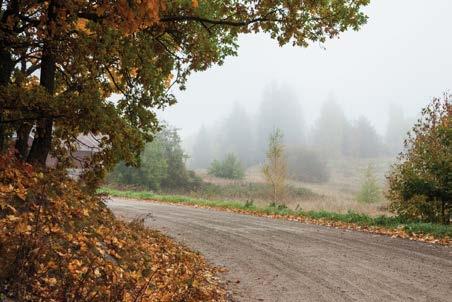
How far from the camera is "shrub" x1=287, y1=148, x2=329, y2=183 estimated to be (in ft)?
263

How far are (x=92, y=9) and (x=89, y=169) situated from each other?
370cm

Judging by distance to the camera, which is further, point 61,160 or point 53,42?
point 61,160

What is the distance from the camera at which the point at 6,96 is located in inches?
299

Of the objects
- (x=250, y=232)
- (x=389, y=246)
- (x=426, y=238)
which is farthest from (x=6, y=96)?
(x=426, y=238)

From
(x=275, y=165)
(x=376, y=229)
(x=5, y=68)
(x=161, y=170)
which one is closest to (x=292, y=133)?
(x=161, y=170)

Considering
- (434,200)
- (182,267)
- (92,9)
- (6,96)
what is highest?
(92,9)

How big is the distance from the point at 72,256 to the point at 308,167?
257ft

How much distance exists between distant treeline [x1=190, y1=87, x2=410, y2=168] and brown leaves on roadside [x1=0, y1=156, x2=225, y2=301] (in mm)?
117403

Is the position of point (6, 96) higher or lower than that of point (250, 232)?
higher

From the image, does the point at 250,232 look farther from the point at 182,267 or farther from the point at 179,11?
the point at 179,11

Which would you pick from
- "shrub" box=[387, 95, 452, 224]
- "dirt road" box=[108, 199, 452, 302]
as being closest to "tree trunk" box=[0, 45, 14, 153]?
"dirt road" box=[108, 199, 452, 302]

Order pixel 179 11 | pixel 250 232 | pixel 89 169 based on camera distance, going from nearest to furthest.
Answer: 1. pixel 179 11
2. pixel 89 169
3. pixel 250 232

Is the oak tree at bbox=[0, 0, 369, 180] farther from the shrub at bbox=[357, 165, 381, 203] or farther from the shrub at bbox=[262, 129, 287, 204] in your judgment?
the shrub at bbox=[357, 165, 381, 203]

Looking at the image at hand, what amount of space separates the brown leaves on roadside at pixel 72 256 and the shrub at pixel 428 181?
949cm
